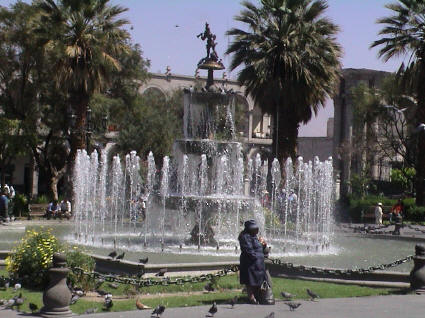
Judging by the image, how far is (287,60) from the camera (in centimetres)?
3139

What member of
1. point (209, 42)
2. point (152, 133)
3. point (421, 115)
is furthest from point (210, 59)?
point (152, 133)

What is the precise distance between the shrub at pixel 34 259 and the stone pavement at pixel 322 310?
1.96 meters

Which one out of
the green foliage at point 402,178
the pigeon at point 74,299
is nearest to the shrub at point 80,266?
the pigeon at point 74,299

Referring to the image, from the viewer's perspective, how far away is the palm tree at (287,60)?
31.6m

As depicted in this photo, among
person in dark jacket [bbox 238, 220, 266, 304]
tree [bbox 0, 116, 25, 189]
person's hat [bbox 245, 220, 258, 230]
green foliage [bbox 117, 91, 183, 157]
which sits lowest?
person in dark jacket [bbox 238, 220, 266, 304]

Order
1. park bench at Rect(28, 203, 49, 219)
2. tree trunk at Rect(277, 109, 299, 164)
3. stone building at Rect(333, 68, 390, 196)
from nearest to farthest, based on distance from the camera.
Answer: park bench at Rect(28, 203, 49, 219) → tree trunk at Rect(277, 109, 299, 164) → stone building at Rect(333, 68, 390, 196)

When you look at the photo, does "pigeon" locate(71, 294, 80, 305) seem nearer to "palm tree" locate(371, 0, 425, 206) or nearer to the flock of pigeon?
the flock of pigeon

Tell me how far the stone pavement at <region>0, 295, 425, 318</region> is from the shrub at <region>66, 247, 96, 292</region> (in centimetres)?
165

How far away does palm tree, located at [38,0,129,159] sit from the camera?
30.4 m

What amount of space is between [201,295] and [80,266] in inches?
73.2

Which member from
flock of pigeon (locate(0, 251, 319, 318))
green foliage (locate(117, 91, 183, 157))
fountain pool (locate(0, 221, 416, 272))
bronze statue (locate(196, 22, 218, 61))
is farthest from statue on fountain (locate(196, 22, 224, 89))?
green foliage (locate(117, 91, 183, 157))

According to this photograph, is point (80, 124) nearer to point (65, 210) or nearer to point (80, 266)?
point (65, 210)

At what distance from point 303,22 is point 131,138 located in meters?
21.5

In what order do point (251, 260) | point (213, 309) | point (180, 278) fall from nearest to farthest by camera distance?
point (213, 309) → point (251, 260) → point (180, 278)
